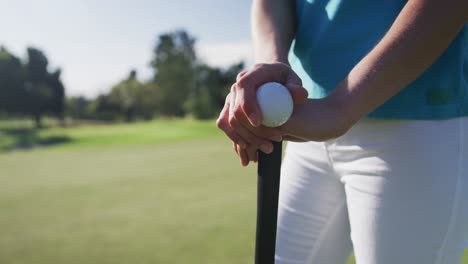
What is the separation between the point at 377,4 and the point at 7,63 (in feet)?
109

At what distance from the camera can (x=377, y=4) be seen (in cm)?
87

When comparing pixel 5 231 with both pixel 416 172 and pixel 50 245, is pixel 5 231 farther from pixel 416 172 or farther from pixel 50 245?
pixel 416 172

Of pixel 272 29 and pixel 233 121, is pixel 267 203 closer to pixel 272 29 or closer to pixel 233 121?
pixel 233 121

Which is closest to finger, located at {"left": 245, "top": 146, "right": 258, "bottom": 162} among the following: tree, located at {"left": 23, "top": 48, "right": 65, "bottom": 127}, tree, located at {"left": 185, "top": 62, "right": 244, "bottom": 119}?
tree, located at {"left": 185, "top": 62, "right": 244, "bottom": 119}

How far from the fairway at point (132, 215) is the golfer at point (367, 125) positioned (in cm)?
156

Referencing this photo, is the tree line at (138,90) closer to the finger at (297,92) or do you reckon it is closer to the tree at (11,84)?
the tree at (11,84)

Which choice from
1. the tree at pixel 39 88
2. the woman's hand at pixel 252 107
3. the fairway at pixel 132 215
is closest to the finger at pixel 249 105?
the woman's hand at pixel 252 107

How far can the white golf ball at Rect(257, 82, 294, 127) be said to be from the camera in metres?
0.65

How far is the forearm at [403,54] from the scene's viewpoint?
2.21 ft

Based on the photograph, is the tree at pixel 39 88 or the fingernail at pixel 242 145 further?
the tree at pixel 39 88

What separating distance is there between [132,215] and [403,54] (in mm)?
3350

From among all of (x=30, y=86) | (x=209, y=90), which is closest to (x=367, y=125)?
(x=209, y=90)

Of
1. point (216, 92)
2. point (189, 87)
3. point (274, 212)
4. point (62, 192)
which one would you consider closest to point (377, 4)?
point (274, 212)

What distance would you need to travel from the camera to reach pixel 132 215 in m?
3.73
